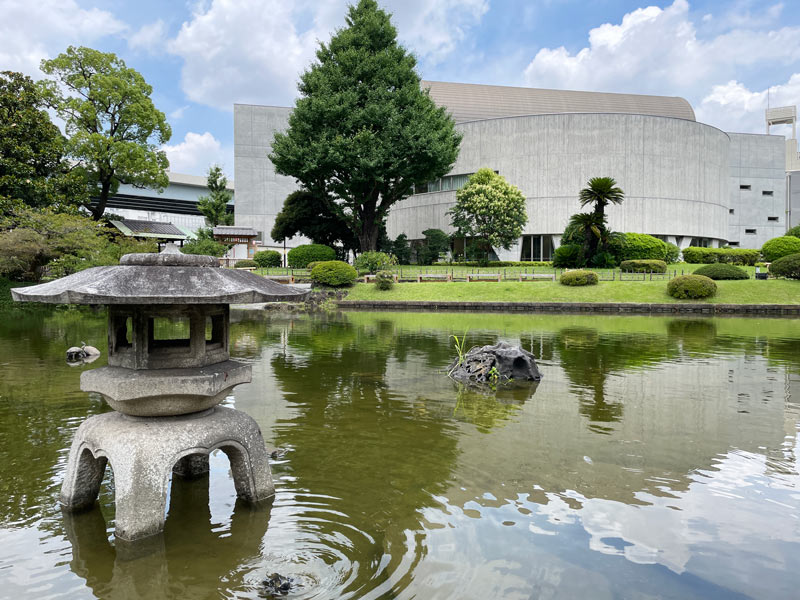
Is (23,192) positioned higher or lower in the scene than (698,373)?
higher

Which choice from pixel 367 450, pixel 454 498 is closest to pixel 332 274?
pixel 367 450

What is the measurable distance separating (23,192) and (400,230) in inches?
1402

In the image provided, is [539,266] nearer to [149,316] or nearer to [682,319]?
[682,319]

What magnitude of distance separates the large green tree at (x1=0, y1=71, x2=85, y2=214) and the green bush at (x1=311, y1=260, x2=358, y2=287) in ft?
51.1

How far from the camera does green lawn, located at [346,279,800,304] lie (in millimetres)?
30281

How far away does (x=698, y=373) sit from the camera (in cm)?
1194

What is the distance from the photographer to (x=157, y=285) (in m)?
4.55

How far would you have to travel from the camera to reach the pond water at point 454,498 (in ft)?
13.1

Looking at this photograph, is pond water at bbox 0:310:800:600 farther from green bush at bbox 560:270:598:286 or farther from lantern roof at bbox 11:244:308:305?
green bush at bbox 560:270:598:286

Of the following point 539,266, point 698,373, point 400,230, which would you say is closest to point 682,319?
point 698,373

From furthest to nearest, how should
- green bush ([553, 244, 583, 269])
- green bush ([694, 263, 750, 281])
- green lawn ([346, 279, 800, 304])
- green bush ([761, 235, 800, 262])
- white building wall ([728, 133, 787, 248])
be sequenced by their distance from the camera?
white building wall ([728, 133, 787, 248]) < green bush ([761, 235, 800, 262]) < green bush ([553, 244, 583, 269]) < green bush ([694, 263, 750, 281]) < green lawn ([346, 279, 800, 304])

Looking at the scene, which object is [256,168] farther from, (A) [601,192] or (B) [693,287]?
(B) [693,287]

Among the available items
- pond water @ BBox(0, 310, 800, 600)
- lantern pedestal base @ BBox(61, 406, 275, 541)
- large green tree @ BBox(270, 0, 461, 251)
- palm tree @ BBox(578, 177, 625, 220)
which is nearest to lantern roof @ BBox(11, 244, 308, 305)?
lantern pedestal base @ BBox(61, 406, 275, 541)

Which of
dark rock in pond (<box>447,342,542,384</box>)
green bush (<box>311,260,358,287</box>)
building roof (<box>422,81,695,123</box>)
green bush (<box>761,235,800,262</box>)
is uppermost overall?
building roof (<box>422,81,695,123</box>)
